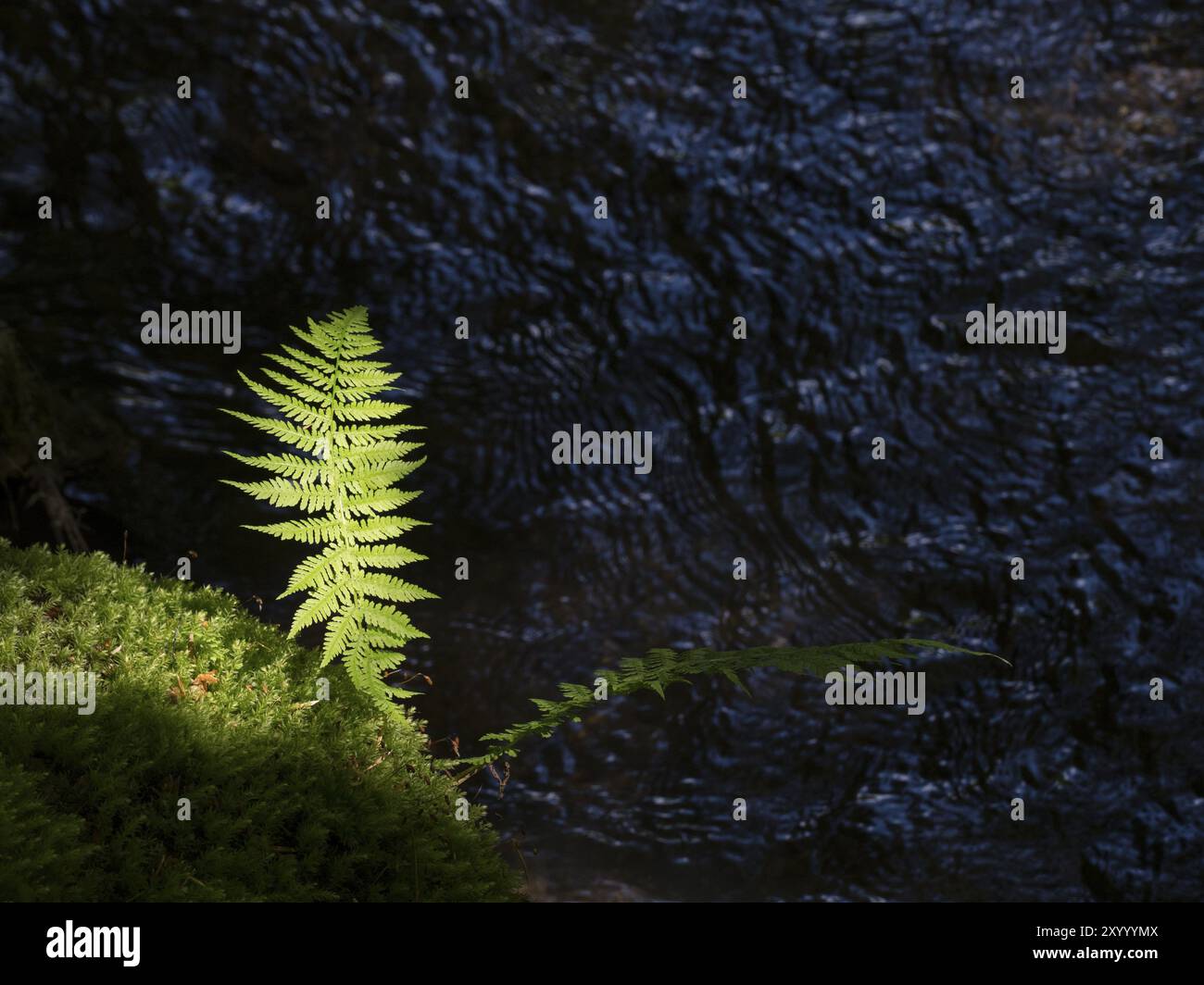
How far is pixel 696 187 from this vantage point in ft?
26.0

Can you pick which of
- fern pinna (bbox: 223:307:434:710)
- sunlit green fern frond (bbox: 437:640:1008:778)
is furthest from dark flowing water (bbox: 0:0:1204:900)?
fern pinna (bbox: 223:307:434:710)

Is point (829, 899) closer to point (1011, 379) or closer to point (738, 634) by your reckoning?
point (738, 634)

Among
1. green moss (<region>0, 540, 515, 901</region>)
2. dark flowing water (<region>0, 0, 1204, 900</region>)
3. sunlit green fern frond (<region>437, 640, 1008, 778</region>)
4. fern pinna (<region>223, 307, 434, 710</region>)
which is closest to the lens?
green moss (<region>0, 540, 515, 901</region>)

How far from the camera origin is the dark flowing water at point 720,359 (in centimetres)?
577

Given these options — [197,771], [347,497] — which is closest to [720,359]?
[347,497]

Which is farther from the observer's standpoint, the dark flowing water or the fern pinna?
the dark flowing water

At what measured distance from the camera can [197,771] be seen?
2.67m

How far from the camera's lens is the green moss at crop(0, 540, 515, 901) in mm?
2420

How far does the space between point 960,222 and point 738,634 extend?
11.1ft

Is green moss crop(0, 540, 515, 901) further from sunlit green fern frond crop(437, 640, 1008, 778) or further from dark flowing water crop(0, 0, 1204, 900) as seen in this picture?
dark flowing water crop(0, 0, 1204, 900)

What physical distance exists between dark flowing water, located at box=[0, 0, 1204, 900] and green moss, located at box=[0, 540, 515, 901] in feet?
8.66

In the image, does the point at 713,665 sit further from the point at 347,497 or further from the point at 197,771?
the point at 197,771

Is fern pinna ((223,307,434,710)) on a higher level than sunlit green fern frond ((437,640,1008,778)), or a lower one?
higher

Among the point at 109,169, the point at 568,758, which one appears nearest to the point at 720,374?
the point at 568,758
